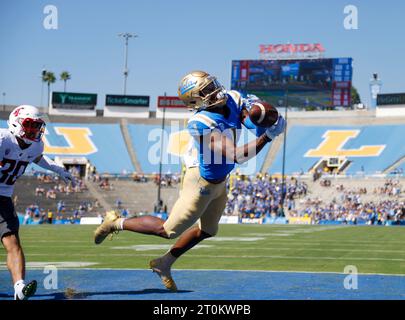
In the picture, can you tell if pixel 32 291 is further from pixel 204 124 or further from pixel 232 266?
pixel 232 266

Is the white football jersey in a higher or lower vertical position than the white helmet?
lower

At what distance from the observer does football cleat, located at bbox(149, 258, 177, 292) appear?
24.0 feet

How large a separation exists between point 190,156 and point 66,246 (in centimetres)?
936

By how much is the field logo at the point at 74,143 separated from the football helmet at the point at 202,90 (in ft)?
157

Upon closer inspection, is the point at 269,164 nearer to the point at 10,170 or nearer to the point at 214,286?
the point at 214,286

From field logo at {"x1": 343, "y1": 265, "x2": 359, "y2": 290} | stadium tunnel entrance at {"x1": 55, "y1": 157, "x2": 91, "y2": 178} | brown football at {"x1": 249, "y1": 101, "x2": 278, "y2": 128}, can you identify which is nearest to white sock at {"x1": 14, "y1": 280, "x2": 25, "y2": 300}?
brown football at {"x1": 249, "y1": 101, "x2": 278, "y2": 128}

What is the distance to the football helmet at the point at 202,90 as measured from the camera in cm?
639

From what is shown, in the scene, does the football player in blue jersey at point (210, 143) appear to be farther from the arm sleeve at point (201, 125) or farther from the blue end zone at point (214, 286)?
the blue end zone at point (214, 286)

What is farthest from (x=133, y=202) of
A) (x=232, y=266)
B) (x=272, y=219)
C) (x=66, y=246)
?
(x=232, y=266)

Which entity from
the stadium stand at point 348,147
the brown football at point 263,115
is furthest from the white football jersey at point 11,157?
the stadium stand at point 348,147

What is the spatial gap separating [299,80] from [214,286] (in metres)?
54.2

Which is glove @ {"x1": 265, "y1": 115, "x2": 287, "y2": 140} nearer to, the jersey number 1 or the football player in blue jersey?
the football player in blue jersey

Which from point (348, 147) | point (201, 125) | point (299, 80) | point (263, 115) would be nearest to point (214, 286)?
point (201, 125)

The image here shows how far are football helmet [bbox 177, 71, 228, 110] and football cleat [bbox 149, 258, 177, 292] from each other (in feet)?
6.32
